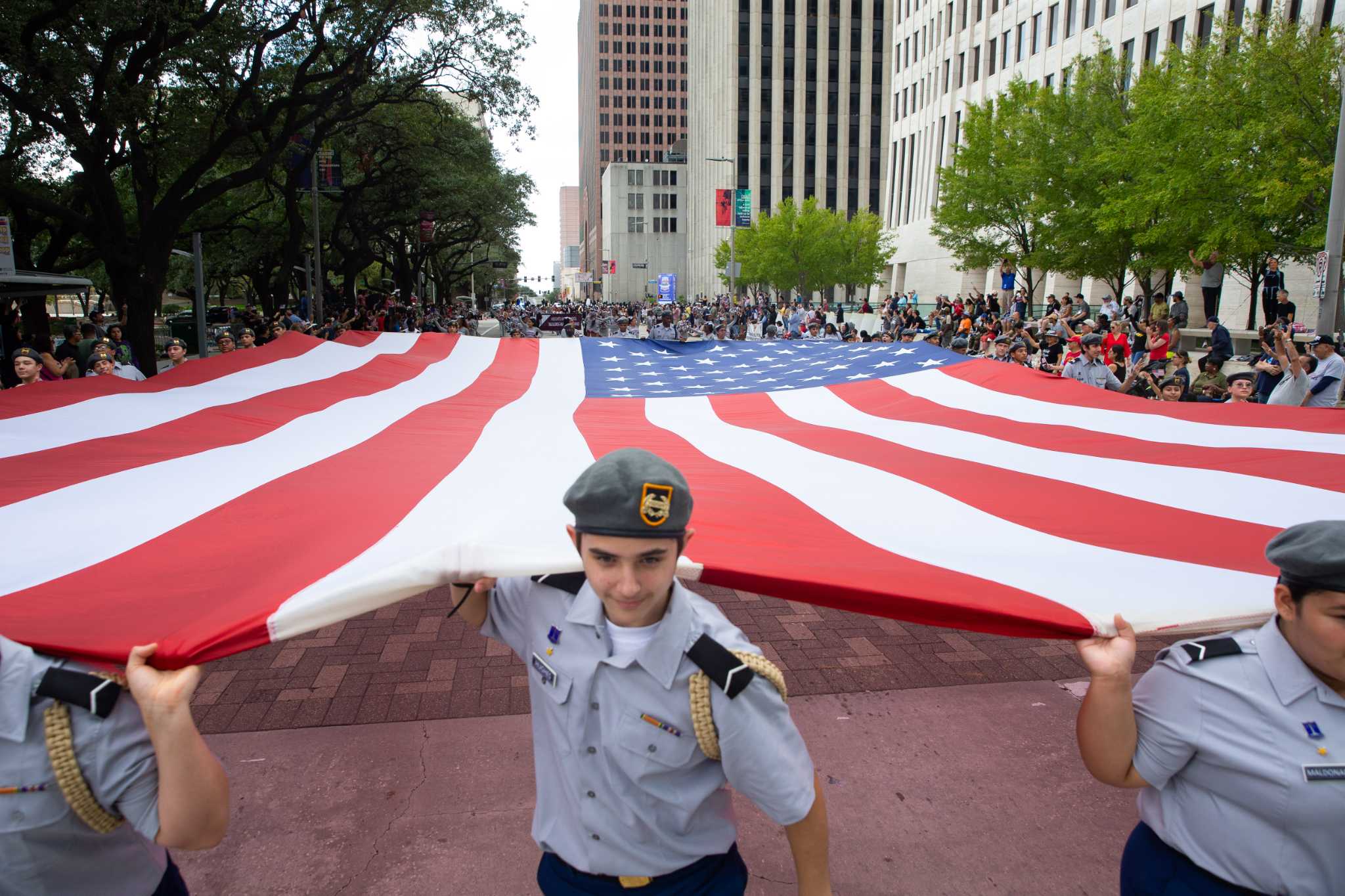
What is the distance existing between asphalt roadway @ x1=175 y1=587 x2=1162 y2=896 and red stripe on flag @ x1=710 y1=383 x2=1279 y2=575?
157 centimetres

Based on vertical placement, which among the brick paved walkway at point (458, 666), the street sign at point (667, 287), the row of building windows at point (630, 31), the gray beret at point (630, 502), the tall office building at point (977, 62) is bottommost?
the brick paved walkway at point (458, 666)

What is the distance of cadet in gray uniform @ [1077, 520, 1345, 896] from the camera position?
1854mm

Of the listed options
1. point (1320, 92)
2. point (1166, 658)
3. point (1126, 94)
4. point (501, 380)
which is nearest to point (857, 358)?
point (501, 380)

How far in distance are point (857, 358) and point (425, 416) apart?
14.9 feet

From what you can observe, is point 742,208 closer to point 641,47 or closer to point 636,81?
point 636,81

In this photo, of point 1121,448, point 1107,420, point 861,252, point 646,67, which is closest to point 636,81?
point 646,67

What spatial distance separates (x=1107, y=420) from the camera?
4.90 m

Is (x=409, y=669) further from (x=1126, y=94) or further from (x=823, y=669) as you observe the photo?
(x=1126, y=94)

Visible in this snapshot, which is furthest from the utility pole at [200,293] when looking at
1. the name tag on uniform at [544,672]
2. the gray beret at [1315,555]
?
the gray beret at [1315,555]

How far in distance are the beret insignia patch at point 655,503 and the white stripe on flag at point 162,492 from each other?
6.24 feet

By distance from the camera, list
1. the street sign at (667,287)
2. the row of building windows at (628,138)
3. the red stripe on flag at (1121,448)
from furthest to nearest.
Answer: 1. the row of building windows at (628,138)
2. the street sign at (667,287)
3. the red stripe on flag at (1121,448)

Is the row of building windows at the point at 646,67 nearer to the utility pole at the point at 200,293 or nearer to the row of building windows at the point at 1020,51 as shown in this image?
the row of building windows at the point at 1020,51

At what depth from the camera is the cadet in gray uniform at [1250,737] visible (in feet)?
6.08

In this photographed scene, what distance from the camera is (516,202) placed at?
41.2 m
